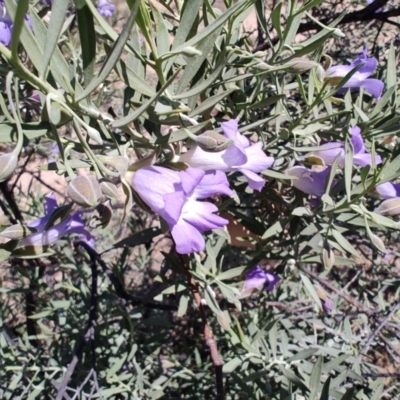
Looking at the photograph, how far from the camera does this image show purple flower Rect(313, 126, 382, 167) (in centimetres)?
94

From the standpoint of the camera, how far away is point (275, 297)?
1.95m

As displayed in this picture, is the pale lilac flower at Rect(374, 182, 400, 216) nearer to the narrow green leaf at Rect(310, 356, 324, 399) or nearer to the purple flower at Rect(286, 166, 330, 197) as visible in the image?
the purple flower at Rect(286, 166, 330, 197)

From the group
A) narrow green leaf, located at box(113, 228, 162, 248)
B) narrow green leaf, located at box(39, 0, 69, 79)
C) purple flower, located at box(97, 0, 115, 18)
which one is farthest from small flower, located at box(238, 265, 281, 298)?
purple flower, located at box(97, 0, 115, 18)

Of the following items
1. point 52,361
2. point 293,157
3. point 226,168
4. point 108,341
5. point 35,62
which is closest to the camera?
point 35,62

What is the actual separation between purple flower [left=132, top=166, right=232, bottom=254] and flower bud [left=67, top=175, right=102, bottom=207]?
9 centimetres

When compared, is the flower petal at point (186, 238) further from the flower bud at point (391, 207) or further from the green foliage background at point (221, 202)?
the flower bud at point (391, 207)

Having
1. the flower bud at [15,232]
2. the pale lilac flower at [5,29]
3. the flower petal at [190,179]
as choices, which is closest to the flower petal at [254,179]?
the flower petal at [190,179]

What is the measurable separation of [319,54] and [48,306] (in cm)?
117

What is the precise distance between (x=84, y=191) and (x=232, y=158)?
0.89 ft

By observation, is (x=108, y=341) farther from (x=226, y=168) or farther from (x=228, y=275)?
(x=226, y=168)

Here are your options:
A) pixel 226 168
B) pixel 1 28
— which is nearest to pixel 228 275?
pixel 226 168

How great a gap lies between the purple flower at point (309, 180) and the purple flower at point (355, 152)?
37mm

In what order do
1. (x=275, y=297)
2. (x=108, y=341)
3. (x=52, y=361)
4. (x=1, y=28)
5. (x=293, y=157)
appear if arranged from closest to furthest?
(x=1, y=28) < (x=293, y=157) < (x=52, y=361) < (x=108, y=341) < (x=275, y=297)

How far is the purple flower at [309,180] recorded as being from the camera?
1004 mm
